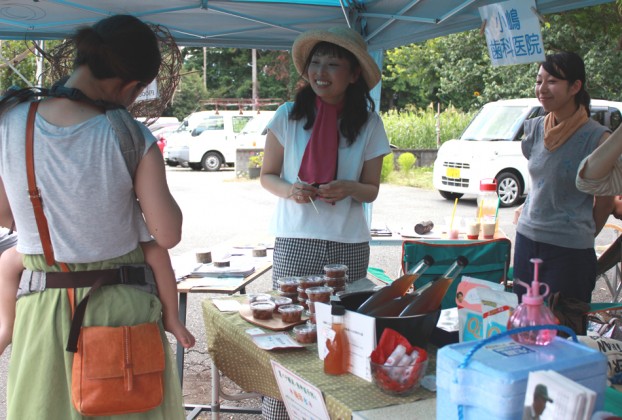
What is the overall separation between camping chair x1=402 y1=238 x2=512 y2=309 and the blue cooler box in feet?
7.49

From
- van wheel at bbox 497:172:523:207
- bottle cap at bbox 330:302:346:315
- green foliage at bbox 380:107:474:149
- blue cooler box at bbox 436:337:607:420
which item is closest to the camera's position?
blue cooler box at bbox 436:337:607:420

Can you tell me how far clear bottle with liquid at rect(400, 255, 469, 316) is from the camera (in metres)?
1.83

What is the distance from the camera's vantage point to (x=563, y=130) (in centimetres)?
295

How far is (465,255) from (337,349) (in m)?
2.05

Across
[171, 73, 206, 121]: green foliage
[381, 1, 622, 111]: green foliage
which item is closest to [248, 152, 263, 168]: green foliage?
[381, 1, 622, 111]: green foliage

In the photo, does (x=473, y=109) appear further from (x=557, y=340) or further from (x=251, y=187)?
(x=557, y=340)

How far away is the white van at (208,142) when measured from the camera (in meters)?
16.8

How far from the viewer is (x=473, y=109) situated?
76.0 ft

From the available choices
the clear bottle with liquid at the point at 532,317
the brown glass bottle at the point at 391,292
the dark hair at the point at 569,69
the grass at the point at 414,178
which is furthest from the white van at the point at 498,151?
the clear bottle with liquid at the point at 532,317

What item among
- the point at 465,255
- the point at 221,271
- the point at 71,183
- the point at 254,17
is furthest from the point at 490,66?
the point at 71,183

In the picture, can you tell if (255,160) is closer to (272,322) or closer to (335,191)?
(335,191)

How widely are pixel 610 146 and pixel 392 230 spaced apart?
2582 millimetres

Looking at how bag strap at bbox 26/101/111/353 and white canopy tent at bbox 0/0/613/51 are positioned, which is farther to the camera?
white canopy tent at bbox 0/0/613/51

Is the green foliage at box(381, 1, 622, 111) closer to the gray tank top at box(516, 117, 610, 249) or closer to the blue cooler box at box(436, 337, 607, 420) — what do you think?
the gray tank top at box(516, 117, 610, 249)
